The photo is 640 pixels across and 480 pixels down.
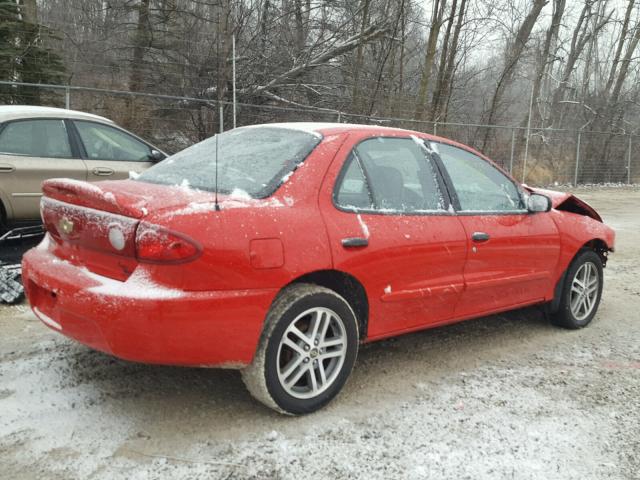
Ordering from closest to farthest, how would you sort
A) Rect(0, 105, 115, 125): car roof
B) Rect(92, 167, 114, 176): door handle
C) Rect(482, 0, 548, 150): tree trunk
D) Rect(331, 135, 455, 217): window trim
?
Rect(331, 135, 455, 217): window trim
Rect(0, 105, 115, 125): car roof
Rect(92, 167, 114, 176): door handle
Rect(482, 0, 548, 150): tree trunk

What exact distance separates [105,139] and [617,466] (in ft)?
19.6

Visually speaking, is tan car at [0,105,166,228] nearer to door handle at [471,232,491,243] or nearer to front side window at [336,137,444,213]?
front side window at [336,137,444,213]

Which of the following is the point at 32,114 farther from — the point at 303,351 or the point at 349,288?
the point at 303,351

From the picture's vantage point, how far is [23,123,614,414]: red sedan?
2689 mm

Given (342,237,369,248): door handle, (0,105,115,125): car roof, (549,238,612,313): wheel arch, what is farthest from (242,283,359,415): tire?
(0,105,115,125): car roof

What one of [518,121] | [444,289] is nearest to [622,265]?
[444,289]

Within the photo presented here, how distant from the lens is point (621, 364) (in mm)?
4105

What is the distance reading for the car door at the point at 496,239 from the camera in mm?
3932

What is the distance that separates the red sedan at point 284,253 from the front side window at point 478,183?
1cm

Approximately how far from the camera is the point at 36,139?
6348 millimetres

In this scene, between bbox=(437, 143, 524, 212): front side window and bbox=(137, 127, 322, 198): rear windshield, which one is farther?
bbox=(437, 143, 524, 212): front side window

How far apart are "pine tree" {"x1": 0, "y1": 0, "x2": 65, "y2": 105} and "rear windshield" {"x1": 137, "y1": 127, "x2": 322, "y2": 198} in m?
9.84

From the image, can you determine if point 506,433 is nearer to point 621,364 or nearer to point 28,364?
point 621,364

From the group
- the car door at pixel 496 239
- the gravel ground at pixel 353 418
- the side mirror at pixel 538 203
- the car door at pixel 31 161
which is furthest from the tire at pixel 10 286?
the side mirror at pixel 538 203
